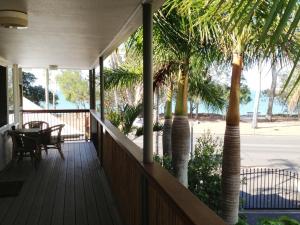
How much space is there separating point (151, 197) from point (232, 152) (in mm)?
3446

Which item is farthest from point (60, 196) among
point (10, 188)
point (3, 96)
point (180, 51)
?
point (3, 96)

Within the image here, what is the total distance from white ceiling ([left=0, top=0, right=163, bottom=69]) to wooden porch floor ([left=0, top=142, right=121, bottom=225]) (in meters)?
2.06

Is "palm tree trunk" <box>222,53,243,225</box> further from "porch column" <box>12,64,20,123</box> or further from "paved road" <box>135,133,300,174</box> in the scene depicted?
"paved road" <box>135,133,300,174</box>

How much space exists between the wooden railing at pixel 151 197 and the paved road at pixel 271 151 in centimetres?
1248

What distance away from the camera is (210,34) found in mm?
5371

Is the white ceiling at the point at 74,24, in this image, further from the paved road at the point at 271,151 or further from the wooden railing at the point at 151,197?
the paved road at the point at 271,151

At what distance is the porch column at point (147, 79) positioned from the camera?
2625mm

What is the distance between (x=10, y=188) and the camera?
5203mm

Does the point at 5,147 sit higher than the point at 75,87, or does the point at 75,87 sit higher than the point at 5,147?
the point at 75,87

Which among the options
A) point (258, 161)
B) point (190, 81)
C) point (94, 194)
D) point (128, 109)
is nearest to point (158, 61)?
point (190, 81)

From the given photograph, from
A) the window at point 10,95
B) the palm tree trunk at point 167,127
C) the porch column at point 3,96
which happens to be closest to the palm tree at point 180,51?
the palm tree trunk at point 167,127

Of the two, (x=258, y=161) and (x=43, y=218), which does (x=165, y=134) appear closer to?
(x=43, y=218)

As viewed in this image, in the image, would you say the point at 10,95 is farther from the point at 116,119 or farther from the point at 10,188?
the point at 10,188

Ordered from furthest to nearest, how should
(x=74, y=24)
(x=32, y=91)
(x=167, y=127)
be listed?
1. (x=32, y=91)
2. (x=167, y=127)
3. (x=74, y=24)
